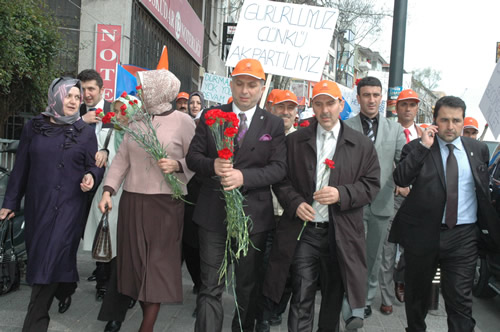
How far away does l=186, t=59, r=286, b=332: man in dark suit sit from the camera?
357cm

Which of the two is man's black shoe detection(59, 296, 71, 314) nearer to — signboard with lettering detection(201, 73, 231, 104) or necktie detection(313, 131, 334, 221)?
necktie detection(313, 131, 334, 221)

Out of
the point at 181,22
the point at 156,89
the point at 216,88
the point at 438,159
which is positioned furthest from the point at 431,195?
the point at 181,22

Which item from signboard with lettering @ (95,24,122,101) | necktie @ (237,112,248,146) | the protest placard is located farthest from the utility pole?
signboard with lettering @ (95,24,122,101)

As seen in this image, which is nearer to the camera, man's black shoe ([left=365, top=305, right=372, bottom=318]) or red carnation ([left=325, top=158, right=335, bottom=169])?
red carnation ([left=325, top=158, right=335, bottom=169])

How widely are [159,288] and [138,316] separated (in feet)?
3.56

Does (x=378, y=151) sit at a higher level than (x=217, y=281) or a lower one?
higher

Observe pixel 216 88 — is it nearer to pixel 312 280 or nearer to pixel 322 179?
pixel 322 179

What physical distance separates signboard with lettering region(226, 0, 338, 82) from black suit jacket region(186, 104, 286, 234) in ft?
7.45

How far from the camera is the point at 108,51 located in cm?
1160

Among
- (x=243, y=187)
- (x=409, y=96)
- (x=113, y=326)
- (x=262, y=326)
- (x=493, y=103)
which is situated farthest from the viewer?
(x=409, y=96)

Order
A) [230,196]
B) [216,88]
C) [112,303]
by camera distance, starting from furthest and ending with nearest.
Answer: [216,88] → [112,303] → [230,196]

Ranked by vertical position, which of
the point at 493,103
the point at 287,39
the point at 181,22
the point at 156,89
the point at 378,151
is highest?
the point at 181,22

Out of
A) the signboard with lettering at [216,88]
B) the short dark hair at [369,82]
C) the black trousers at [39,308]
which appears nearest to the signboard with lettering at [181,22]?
the signboard with lettering at [216,88]

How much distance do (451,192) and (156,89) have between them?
2352 mm
